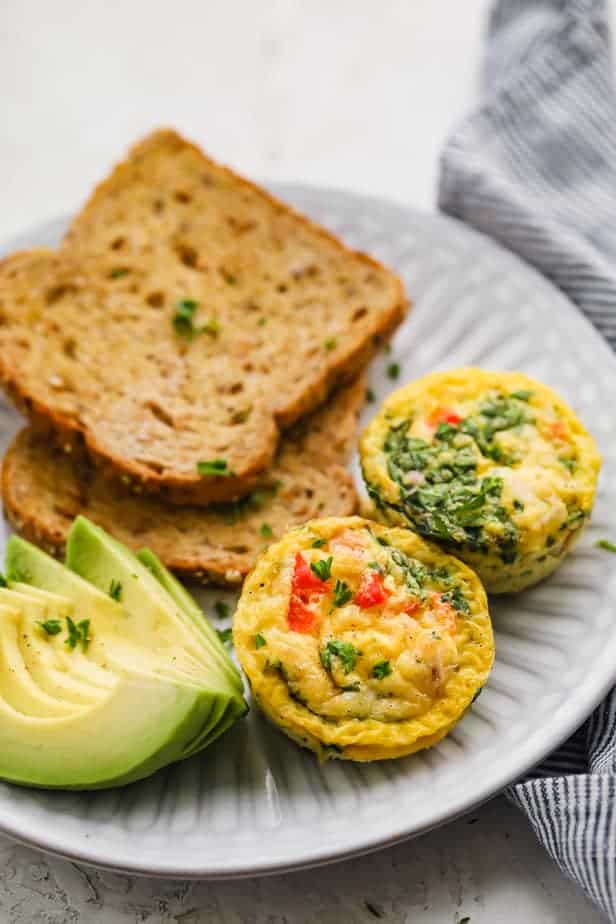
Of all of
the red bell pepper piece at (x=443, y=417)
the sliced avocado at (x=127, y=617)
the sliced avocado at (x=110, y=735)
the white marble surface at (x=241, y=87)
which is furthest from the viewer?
the white marble surface at (x=241, y=87)

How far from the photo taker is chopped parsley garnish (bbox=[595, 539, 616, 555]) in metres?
3.98

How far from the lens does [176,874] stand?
3.17 m

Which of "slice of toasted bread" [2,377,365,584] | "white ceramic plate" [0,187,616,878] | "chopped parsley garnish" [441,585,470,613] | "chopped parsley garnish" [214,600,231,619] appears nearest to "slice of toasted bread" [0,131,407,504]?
"slice of toasted bread" [2,377,365,584]

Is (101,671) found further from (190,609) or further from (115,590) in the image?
(190,609)

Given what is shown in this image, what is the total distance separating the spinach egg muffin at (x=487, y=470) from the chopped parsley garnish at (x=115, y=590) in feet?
3.12

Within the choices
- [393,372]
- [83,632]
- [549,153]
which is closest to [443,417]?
[393,372]

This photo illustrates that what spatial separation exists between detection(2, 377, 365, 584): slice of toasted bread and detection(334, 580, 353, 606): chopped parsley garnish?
0.69 metres

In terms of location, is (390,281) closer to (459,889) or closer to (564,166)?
(564,166)

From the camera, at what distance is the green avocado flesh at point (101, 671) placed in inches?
125

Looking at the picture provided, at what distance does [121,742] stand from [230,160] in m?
3.91

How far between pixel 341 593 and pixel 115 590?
739 millimetres

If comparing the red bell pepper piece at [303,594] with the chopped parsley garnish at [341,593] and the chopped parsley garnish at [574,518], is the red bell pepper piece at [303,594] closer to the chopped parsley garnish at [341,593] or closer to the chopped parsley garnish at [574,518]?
the chopped parsley garnish at [341,593]

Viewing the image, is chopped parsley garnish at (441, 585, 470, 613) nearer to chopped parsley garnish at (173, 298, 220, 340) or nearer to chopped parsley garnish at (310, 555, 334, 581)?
chopped parsley garnish at (310, 555, 334, 581)

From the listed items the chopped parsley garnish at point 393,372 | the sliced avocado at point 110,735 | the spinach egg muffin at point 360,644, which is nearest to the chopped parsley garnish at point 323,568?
the spinach egg muffin at point 360,644
